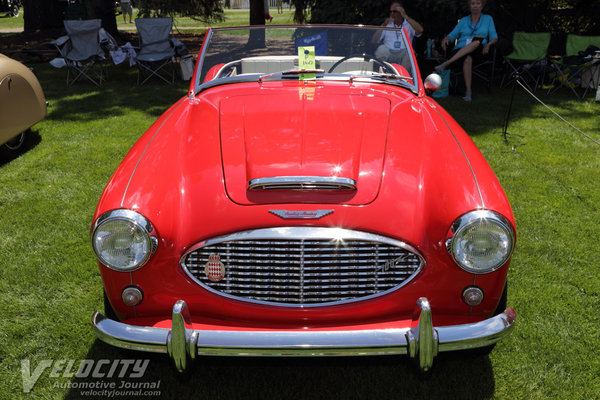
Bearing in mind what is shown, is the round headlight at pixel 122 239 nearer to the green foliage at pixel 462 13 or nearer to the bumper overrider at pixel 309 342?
the bumper overrider at pixel 309 342

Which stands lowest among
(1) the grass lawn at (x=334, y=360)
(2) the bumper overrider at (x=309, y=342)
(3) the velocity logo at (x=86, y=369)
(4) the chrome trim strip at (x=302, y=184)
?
(3) the velocity logo at (x=86, y=369)

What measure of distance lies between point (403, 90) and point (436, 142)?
885 mm

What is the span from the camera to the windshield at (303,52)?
3.68 meters

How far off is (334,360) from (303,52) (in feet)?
7.54

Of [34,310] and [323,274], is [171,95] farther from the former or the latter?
[323,274]

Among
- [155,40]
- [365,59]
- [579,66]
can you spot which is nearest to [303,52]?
[365,59]

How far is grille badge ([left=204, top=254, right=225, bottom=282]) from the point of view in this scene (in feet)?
7.19

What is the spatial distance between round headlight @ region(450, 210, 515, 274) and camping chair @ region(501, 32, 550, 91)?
8.38 meters

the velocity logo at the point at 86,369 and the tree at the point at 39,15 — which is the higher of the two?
the tree at the point at 39,15

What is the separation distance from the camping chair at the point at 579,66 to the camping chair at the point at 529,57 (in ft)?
0.97

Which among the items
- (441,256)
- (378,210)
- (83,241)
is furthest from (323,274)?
(83,241)

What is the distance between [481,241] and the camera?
218 cm

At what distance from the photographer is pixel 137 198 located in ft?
7.49

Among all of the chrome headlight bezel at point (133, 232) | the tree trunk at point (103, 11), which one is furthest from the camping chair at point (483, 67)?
the tree trunk at point (103, 11)
